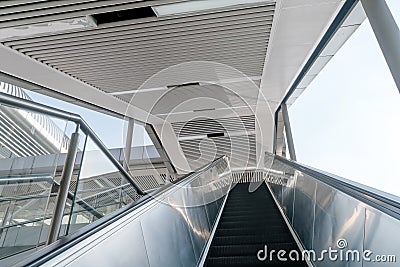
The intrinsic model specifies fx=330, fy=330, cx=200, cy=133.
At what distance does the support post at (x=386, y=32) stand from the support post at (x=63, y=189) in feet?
7.75

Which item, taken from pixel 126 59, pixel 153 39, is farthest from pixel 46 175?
pixel 126 59

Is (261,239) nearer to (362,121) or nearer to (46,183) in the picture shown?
(362,121)

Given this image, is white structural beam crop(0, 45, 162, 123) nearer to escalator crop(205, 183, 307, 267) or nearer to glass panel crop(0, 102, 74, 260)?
glass panel crop(0, 102, 74, 260)

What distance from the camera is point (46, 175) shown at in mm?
2600

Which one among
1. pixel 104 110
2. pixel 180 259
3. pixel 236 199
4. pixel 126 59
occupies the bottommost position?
pixel 180 259

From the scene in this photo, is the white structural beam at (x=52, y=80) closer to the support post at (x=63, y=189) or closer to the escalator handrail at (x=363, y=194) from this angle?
the support post at (x=63, y=189)

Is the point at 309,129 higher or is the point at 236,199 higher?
the point at 309,129

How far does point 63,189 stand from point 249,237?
2.32 m

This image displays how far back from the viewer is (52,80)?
6000mm

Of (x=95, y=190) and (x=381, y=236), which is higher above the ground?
(x=95, y=190)

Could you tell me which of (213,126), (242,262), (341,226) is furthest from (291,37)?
(213,126)

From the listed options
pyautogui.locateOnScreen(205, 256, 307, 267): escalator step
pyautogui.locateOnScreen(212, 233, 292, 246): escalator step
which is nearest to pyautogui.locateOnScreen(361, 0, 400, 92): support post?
pyautogui.locateOnScreen(205, 256, 307, 267): escalator step

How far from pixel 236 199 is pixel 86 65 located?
3.85 meters

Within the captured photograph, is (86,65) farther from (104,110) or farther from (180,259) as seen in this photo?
(180,259)
